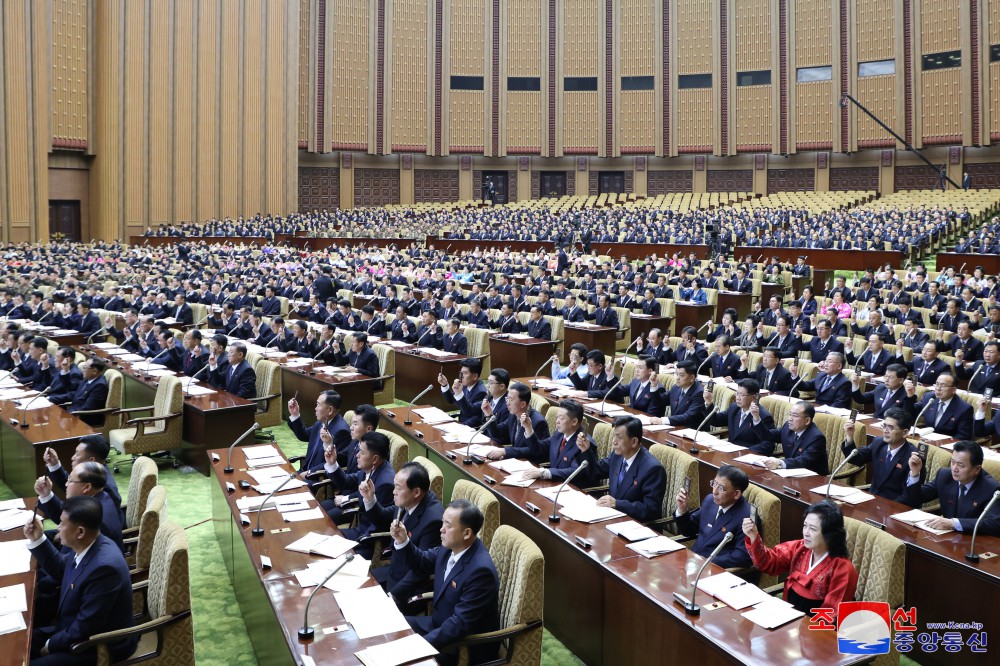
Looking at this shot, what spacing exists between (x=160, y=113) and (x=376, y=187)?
921 cm

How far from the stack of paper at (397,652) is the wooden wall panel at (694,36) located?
105 feet

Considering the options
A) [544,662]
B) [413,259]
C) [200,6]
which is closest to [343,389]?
[544,662]

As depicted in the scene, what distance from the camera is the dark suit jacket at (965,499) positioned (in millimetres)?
4199

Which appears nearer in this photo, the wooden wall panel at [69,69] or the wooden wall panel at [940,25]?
the wooden wall panel at [69,69]

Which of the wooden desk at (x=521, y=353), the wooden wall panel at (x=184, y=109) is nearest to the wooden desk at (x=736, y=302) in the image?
the wooden desk at (x=521, y=353)

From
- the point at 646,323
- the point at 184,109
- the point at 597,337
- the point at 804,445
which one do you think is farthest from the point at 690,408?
the point at 184,109

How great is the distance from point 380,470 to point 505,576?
54.8 inches

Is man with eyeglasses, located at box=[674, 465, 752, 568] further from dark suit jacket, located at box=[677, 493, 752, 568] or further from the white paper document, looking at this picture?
the white paper document

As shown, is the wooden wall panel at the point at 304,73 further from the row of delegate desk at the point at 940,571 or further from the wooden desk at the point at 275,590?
the row of delegate desk at the point at 940,571

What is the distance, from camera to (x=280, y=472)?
5367mm

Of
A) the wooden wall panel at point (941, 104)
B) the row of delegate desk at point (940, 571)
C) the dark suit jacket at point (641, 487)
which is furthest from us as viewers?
the wooden wall panel at point (941, 104)

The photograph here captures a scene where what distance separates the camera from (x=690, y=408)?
6754mm

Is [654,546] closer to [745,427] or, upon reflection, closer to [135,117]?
[745,427]

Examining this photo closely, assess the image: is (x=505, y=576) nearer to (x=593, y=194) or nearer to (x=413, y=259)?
(x=413, y=259)
